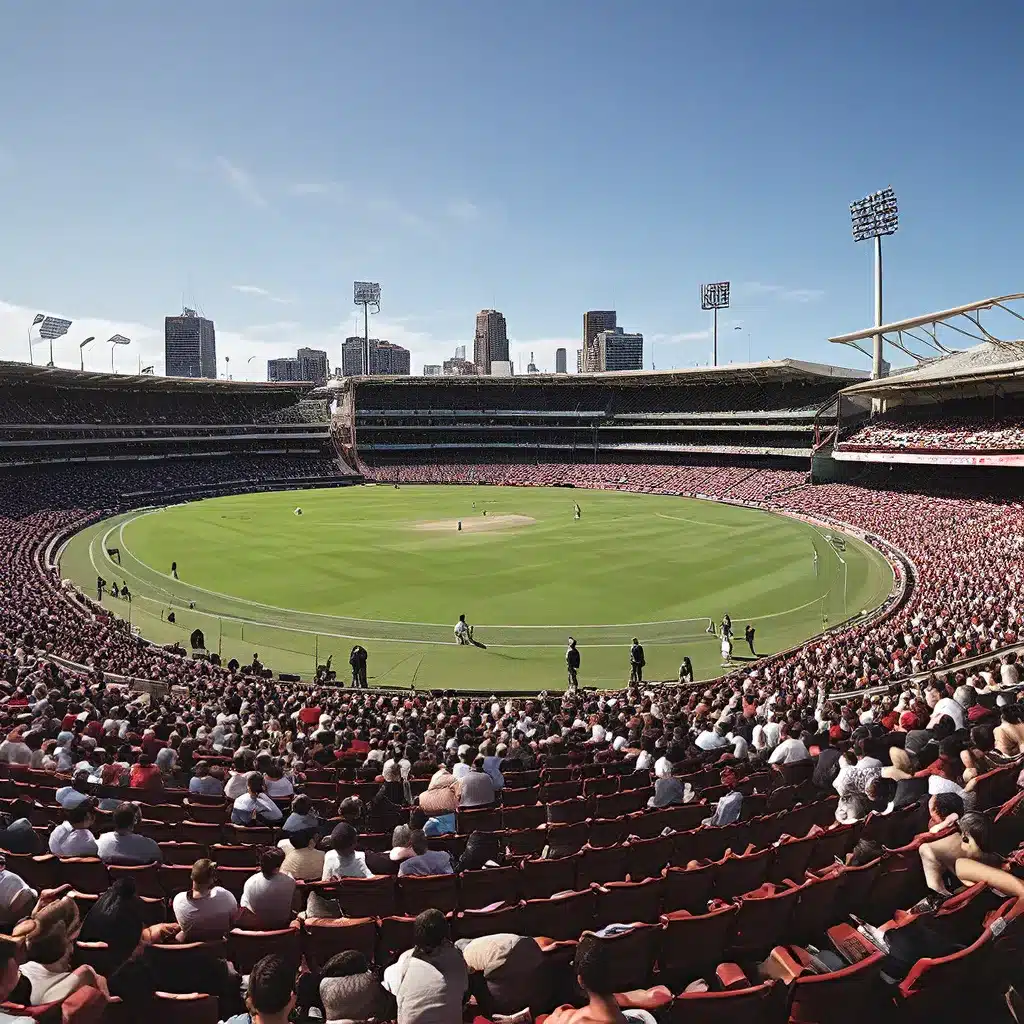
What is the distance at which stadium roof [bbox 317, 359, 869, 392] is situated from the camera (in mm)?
86312

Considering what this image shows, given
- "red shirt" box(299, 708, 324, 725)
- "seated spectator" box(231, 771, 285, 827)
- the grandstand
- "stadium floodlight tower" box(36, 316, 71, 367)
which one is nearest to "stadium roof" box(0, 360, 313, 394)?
"stadium floodlight tower" box(36, 316, 71, 367)

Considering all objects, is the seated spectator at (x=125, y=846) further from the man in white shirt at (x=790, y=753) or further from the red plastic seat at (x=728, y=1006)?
the man in white shirt at (x=790, y=753)

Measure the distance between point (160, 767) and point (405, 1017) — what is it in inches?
334

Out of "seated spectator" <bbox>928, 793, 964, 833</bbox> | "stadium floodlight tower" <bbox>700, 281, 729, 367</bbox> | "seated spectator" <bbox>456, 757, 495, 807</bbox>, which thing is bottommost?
"seated spectator" <bbox>456, 757, 495, 807</bbox>

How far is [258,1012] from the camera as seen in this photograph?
4.20 meters

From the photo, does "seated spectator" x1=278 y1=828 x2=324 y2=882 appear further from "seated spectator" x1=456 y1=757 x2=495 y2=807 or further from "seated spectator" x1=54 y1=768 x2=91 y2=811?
"seated spectator" x1=54 y1=768 x2=91 y2=811

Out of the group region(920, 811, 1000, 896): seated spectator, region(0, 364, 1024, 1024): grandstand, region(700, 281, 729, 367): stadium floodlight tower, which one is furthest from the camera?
region(700, 281, 729, 367): stadium floodlight tower

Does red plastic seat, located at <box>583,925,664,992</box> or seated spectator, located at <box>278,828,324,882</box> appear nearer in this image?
red plastic seat, located at <box>583,925,664,992</box>

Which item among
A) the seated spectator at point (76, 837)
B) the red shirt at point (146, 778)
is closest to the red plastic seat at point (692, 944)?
the seated spectator at point (76, 837)

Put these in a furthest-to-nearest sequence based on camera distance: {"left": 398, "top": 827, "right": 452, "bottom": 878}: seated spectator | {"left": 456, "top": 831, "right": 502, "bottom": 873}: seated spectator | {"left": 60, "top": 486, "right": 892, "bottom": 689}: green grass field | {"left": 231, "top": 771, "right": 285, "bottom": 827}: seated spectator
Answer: {"left": 60, "top": 486, "right": 892, "bottom": 689}: green grass field, {"left": 231, "top": 771, "right": 285, "bottom": 827}: seated spectator, {"left": 456, "top": 831, "right": 502, "bottom": 873}: seated spectator, {"left": 398, "top": 827, "right": 452, "bottom": 878}: seated spectator

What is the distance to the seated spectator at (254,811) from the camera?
8.84 meters

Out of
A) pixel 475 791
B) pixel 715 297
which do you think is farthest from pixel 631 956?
pixel 715 297

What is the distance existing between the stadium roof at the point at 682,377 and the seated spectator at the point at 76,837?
86.2 meters

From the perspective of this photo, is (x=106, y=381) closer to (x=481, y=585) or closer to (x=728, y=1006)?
(x=481, y=585)
